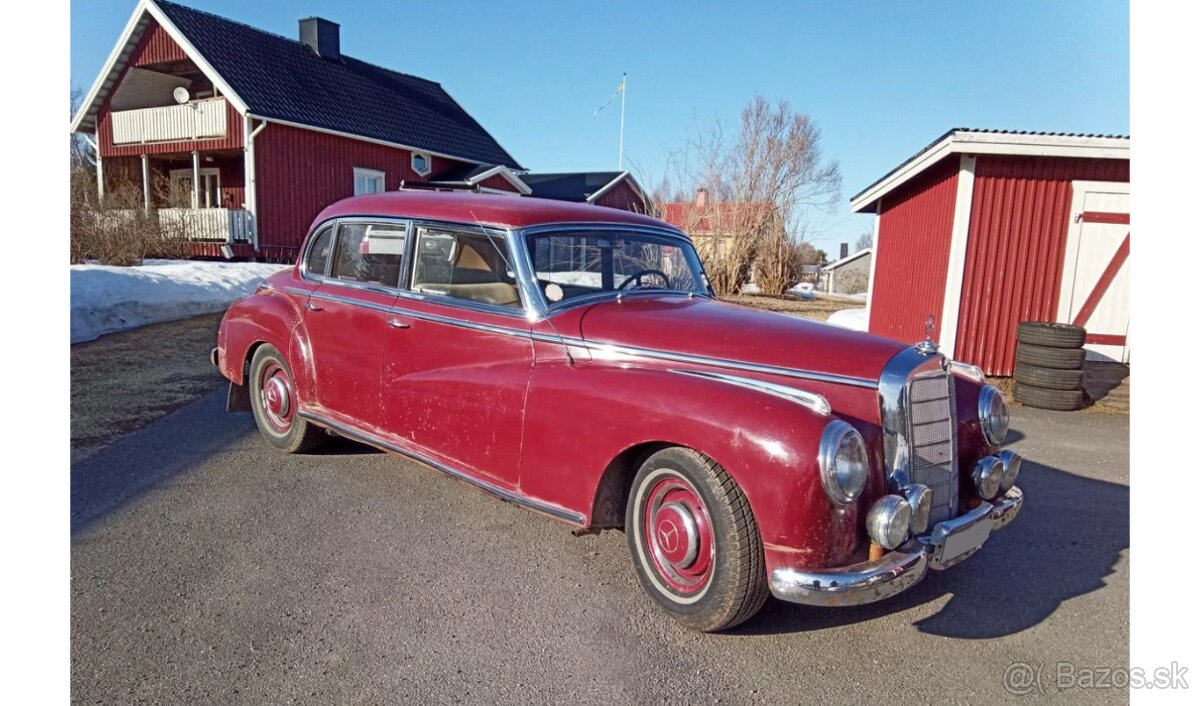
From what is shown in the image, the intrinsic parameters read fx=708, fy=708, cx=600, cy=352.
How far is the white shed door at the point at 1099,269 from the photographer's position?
8.59m

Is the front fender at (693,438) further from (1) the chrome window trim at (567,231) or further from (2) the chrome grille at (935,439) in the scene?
(2) the chrome grille at (935,439)

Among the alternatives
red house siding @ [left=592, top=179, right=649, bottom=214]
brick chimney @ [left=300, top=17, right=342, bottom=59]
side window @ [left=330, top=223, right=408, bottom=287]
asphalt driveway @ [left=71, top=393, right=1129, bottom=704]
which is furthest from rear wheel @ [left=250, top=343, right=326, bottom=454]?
red house siding @ [left=592, top=179, right=649, bottom=214]

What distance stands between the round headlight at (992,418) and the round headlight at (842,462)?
1.19m

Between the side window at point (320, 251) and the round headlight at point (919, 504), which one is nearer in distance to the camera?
the round headlight at point (919, 504)

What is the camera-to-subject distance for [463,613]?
121 inches

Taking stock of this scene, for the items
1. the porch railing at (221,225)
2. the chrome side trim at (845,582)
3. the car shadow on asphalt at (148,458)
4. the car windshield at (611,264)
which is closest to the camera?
the chrome side trim at (845,582)

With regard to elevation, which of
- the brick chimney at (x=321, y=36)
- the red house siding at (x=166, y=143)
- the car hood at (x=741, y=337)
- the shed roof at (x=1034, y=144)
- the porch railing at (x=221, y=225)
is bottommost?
the car hood at (x=741, y=337)

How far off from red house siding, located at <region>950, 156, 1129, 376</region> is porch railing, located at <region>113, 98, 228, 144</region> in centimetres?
1770

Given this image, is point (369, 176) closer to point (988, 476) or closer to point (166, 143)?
point (166, 143)

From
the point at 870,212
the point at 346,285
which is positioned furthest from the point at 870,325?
the point at 346,285

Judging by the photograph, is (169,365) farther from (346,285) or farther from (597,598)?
(597,598)

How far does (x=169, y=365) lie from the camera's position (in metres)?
8.02

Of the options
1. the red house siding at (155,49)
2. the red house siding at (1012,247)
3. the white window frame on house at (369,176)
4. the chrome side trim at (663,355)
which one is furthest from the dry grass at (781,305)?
the red house siding at (155,49)

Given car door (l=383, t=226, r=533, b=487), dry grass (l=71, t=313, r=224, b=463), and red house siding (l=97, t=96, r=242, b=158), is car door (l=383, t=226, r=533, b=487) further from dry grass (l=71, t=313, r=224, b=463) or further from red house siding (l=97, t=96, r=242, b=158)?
red house siding (l=97, t=96, r=242, b=158)
